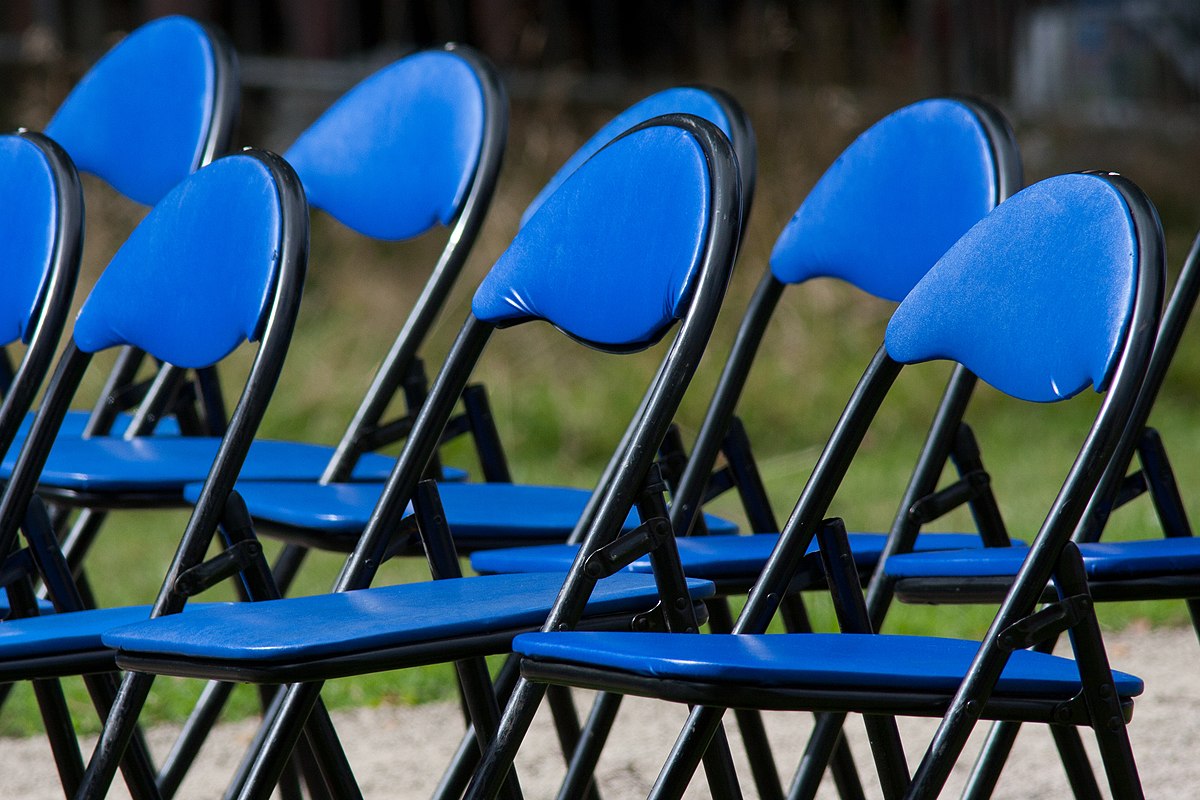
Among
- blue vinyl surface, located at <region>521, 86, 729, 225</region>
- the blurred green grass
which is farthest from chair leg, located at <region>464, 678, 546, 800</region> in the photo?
the blurred green grass

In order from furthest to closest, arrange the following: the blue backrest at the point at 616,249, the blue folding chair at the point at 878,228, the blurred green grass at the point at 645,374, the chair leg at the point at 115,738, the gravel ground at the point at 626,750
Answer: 1. the blurred green grass at the point at 645,374
2. the gravel ground at the point at 626,750
3. the blue folding chair at the point at 878,228
4. the blue backrest at the point at 616,249
5. the chair leg at the point at 115,738

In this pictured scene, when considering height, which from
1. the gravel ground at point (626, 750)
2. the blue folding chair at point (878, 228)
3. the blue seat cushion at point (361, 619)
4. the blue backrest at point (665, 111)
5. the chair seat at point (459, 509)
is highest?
the blue backrest at point (665, 111)

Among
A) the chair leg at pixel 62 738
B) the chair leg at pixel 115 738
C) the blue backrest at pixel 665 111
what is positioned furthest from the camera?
the blue backrest at pixel 665 111

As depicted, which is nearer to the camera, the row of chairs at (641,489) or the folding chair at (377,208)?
the row of chairs at (641,489)

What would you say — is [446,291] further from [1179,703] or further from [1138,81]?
[1138,81]

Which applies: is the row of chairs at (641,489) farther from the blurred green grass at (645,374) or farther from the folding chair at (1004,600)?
the blurred green grass at (645,374)

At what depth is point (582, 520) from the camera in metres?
2.55

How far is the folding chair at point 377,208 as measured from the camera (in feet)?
9.29

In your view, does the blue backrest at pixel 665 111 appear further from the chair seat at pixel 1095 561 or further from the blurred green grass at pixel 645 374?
the blurred green grass at pixel 645 374

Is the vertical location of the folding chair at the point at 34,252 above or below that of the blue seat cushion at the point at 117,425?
above

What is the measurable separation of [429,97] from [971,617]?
2116 millimetres

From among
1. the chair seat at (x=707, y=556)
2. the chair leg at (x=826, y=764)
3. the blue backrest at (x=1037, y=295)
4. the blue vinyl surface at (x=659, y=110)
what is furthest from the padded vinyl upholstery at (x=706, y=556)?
the blue vinyl surface at (x=659, y=110)

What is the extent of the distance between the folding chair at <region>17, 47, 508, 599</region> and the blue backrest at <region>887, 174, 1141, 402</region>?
1.09 metres

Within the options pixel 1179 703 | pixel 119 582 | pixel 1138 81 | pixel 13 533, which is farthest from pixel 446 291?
pixel 1138 81
